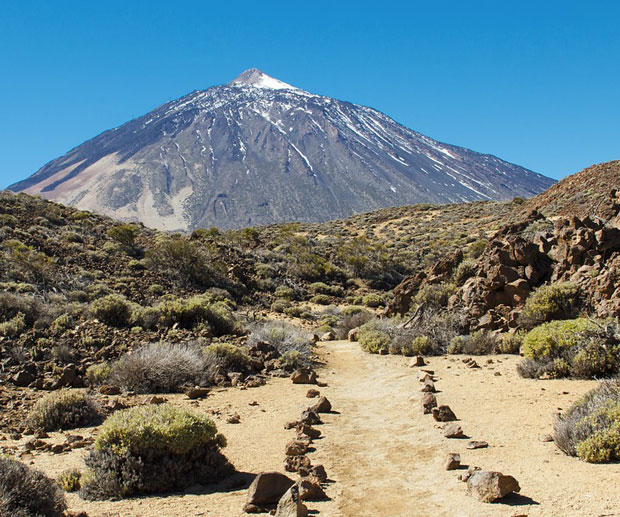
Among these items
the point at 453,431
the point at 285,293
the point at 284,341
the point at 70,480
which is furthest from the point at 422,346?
the point at 285,293

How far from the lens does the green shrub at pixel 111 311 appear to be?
11484 millimetres

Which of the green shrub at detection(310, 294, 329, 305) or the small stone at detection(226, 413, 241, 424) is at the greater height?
the green shrub at detection(310, 294, 329, 305)

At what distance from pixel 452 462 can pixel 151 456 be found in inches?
107

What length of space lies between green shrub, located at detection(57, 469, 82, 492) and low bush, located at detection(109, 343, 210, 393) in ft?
11.3

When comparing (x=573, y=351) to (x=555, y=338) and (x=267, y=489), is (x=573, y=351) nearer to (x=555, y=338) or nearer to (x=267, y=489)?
(x=555, y=338)

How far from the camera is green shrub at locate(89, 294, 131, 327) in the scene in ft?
37.7

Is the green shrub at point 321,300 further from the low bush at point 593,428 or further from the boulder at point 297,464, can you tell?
the boulder at point 297,464

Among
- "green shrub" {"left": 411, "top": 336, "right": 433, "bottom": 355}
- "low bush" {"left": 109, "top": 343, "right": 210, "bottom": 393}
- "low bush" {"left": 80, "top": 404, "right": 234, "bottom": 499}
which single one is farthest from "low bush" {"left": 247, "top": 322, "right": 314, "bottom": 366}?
"low bush" {"left": 80, "top": 404, "right": 234, "bottom": 499}

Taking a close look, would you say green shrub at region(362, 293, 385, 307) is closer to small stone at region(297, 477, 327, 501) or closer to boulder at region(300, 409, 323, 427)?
boulder at region(300, 409, 323, 427)

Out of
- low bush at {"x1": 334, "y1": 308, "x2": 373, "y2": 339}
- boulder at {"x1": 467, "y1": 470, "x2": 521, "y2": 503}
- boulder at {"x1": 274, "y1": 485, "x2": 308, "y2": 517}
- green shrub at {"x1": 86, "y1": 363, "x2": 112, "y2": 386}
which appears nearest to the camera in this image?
boulder at {"x1": 274, "y1": 485, "x2": 308, "y2": 517}

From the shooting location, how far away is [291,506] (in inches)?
137

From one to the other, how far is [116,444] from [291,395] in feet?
13.0

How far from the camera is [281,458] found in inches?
201

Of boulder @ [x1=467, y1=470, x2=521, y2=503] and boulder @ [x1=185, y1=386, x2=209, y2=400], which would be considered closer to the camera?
boulder @ [x1=467, y1=470, x2=521, y2=503]
